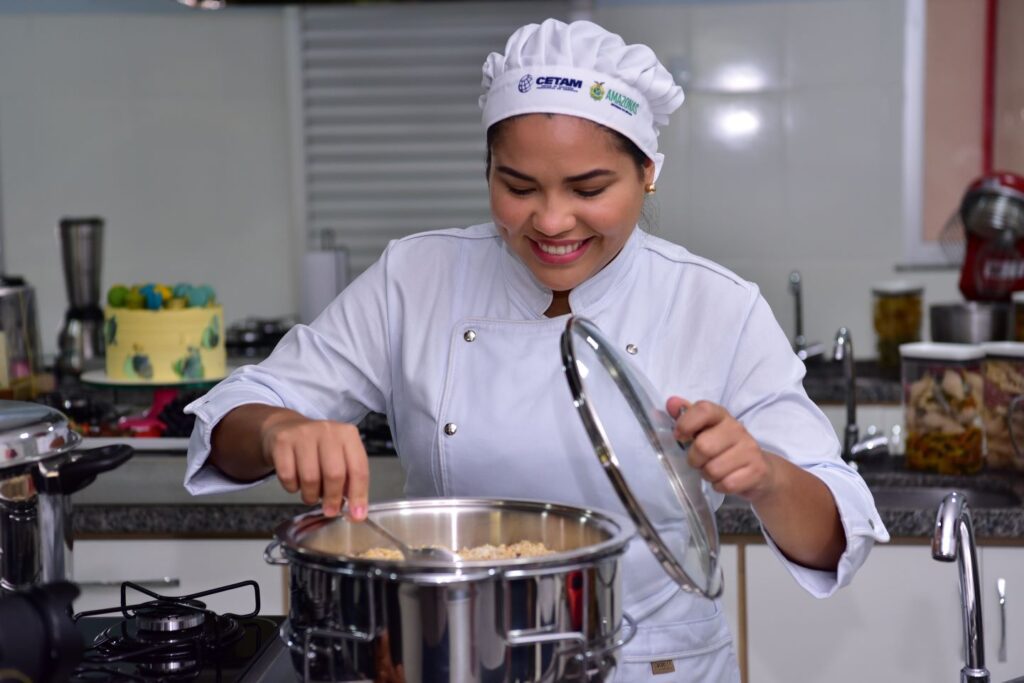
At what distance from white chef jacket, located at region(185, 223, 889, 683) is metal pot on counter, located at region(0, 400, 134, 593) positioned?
0.99ft

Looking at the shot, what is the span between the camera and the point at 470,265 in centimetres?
168

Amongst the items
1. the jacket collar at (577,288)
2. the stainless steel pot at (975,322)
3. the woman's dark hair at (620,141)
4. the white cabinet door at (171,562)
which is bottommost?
the white cabinet door at (171,562)

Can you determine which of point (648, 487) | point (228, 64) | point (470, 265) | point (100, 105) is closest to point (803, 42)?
point (228, 64)

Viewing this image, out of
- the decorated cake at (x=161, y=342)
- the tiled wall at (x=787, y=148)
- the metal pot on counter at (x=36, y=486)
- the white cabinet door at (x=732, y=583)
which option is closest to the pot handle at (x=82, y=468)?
the metal pot on counter at (x=36, y=486)

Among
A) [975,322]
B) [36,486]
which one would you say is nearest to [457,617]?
[36,486]

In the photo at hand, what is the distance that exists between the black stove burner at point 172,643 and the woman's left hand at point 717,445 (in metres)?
0.50

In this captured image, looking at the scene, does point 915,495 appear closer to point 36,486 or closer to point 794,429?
point 794,429

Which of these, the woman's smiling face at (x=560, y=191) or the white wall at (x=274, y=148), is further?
the white wall at (x=274, y=148)

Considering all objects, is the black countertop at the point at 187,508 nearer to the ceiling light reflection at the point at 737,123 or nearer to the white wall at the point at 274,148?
the white wall at the point at 274,148

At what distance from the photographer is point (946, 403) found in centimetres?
248

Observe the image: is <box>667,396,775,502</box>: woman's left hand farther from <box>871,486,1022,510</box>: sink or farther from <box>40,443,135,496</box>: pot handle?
<box>871,486,1022,510</box>: sink

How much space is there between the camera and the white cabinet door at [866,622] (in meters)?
2.22

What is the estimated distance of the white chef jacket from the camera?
1.54 meters

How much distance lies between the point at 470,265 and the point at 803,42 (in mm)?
2895
